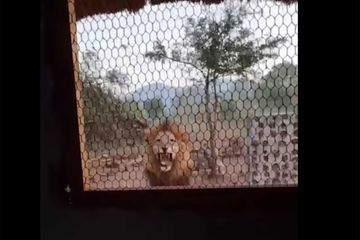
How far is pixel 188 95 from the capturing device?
2.72 feet

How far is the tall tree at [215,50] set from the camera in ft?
2.61

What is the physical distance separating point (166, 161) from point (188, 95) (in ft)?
0.39

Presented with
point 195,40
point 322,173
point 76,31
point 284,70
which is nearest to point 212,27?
point 195,40

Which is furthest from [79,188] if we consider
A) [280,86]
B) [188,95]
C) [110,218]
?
[280,86]

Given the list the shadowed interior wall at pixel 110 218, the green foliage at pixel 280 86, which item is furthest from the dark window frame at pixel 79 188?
the green foliage at pixel 280 86

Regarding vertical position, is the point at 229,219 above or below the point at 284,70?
below

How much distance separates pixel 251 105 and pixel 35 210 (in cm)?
41

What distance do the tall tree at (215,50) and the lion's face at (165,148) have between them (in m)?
0.07

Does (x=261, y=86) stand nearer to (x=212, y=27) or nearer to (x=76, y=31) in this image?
(x=212, y=27)

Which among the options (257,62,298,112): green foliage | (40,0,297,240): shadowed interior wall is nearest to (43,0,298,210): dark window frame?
(40,0,297,240): shadowed interior wall

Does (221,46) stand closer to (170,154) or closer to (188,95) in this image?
(188,95)

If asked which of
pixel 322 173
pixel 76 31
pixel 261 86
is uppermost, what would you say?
pixel 76 31

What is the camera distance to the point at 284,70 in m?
0.80

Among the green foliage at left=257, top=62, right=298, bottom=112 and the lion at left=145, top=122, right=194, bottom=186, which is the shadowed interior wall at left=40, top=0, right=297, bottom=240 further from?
the green foliage at left=257, top=62, right=298, bottom=112
